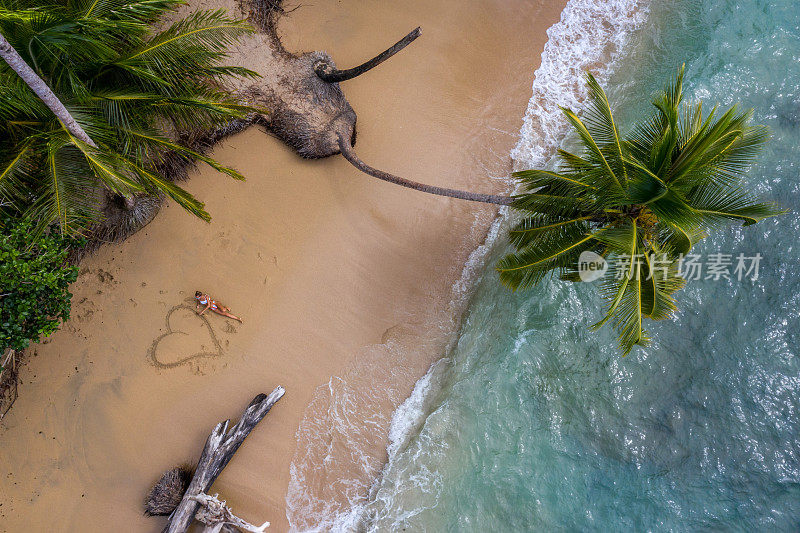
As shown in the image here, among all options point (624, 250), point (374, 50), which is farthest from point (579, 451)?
point (374, 50)

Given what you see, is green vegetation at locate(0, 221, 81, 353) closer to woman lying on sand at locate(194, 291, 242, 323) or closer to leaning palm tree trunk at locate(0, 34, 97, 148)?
leaning palm tree trunk at locate(0, 34, 97, 148)

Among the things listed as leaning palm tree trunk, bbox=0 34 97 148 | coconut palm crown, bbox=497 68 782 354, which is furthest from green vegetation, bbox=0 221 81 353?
coconut palm crown, bbox=497 68 782 354

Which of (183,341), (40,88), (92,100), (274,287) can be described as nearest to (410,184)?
(274,287)

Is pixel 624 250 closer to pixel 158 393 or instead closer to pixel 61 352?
pixel 158 393

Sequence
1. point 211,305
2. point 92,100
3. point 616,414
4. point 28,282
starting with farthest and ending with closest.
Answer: point 616,414, point 211,305, point 28,282, point 92,100

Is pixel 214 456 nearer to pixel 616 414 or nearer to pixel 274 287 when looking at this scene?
pixel 274 287
